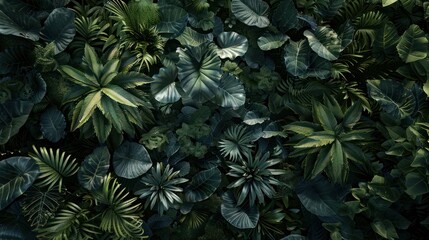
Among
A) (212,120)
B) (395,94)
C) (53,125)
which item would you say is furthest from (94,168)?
(395,94)

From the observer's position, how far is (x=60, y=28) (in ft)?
9.73

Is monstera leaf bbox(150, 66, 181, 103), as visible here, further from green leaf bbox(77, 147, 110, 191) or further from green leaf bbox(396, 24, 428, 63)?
green leaf bbox(396, 24, 428, 63)

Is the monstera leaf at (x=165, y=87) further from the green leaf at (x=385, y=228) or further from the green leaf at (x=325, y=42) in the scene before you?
the green leaf at (x=385, y=228)

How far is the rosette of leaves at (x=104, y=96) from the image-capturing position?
2.80 metres

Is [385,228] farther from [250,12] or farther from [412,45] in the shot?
[250,12]

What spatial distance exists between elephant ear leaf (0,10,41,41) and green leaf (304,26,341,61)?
1.76m

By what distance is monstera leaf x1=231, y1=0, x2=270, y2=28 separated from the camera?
125 inches

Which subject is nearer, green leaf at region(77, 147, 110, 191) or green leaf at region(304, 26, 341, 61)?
green leaf at region(77, 147, 110, 191)

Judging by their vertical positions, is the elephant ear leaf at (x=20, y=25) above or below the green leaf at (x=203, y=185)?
above

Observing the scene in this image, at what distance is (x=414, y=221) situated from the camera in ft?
10.8

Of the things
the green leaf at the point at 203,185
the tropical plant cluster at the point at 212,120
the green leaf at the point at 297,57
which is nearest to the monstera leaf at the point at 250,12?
the tropical plant cluster at the point at 212,120

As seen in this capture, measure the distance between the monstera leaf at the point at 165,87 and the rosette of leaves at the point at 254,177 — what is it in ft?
1.96

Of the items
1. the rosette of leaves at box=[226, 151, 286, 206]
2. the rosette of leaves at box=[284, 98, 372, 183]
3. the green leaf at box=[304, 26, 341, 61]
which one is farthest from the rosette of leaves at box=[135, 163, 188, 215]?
the green leaf at box=[304, 26, 341, 61]

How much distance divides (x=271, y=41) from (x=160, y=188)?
124cm
